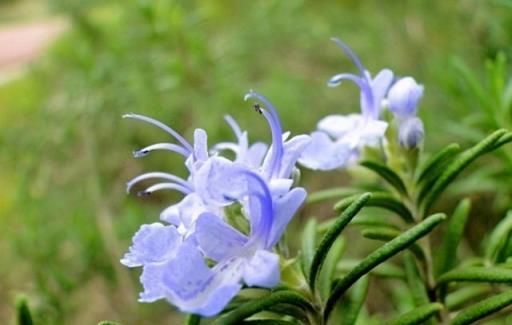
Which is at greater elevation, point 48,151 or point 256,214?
point 48,151

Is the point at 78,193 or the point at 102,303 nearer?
the point at 78,193

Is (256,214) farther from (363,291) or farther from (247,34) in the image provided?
(247,34)

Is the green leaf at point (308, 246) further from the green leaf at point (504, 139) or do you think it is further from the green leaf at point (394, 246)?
the green leaf at point (504, 139)

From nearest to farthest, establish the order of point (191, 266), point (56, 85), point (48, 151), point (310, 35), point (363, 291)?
point (191, 266) < point (363, 291) < point (48, 151) < point (310, 35) < point (56, 85)

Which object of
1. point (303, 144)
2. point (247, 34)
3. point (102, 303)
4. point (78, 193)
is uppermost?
point (247, 34)

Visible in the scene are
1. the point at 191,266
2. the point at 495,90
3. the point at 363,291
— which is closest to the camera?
the point at 191,266

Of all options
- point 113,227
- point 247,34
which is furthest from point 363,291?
point 247,34

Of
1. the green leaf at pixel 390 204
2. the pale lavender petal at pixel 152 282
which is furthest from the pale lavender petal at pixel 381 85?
the pale lavender petal at pixel 152 282
